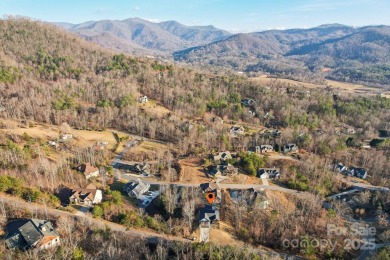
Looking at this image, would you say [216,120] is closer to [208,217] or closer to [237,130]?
[237,130]

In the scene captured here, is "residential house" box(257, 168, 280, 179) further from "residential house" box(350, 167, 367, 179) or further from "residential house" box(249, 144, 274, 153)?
"residential house" box(350, 167, 367, 179)

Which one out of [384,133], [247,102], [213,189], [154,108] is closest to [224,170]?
[213,189]

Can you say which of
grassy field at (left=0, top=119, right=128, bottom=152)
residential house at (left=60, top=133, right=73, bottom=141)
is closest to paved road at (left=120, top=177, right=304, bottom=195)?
grassy field at (left=0, top=119, right=128, bottom=152)

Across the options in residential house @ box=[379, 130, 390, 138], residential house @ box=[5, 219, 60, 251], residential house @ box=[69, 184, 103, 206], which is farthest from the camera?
residential house @ box=[379, 130, 390, 138]

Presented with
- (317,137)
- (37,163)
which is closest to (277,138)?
(317,137)

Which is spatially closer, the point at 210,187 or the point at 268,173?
the point at 210,187

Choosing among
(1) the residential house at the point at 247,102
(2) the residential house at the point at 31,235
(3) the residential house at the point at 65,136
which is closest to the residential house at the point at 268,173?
(2) the residential house at the point at 31,235

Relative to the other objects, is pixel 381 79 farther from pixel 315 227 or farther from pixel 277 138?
pixel 315 227
